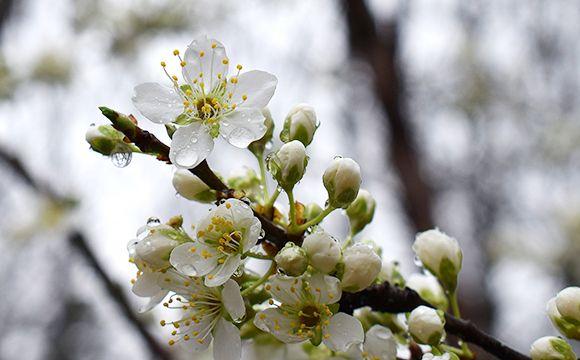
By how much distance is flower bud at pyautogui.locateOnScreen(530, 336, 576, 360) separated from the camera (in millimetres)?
1130

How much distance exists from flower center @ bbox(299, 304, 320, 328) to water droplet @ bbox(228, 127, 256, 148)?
12.4 inches

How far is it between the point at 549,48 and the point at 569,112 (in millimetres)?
844

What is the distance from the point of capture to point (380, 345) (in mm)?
1146

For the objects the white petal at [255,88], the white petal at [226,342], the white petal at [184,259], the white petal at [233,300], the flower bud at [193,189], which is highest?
the white petal at [255,88]

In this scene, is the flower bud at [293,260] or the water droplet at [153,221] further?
the water droplet at [153,221]

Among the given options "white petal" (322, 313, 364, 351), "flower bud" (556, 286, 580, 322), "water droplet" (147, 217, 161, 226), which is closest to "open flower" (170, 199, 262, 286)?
"water droplet" (147, 217, 161, 226)

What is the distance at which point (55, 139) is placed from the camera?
569 centimetres

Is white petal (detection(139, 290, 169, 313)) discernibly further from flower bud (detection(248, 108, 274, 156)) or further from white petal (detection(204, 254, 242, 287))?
flower bud (detection(248, 108, 274, 156))

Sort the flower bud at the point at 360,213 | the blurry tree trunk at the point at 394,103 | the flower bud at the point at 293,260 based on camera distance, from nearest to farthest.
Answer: the flower bud at the point at 293,260 < the flower bud at the point at 360,213 < the blurry tree trunk at the point at 394,103

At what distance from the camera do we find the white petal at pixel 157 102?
112 cm

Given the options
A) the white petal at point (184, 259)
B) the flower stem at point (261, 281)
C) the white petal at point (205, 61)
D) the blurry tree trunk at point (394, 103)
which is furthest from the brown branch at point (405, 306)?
the blurry tree trunk at point (394, 103)

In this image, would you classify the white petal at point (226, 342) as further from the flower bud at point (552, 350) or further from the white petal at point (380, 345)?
the flower bud at point (552, 350)

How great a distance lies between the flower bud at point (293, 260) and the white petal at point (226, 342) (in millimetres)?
179

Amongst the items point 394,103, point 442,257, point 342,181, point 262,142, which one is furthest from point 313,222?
point 394,103
